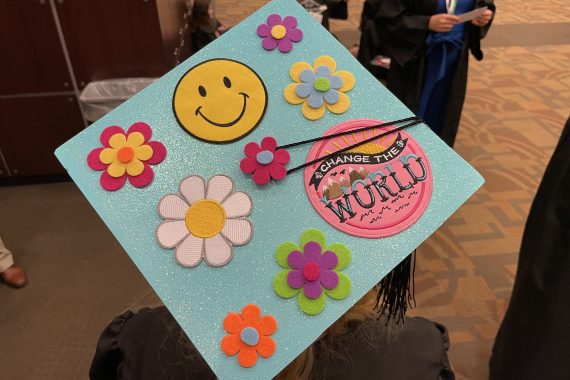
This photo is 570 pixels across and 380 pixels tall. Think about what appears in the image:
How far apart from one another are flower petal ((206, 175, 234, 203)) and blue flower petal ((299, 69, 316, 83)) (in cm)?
17

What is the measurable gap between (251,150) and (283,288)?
170mm

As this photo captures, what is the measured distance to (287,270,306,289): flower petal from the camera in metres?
0.47

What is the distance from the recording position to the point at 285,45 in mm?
569

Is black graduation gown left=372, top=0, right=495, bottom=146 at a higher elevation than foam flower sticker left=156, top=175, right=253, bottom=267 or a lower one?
lower

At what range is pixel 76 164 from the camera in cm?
51

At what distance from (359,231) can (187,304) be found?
21cm

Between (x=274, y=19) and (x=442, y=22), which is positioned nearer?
(x=274, y=19)

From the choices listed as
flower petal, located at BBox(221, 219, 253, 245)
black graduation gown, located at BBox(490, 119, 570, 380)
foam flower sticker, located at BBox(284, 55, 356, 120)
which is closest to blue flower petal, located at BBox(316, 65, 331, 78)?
foam flower sticker, located at BBox(284, 55, 356, 120)

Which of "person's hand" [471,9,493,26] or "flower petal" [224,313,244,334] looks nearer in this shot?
"flower petal" [224,313,244,334]

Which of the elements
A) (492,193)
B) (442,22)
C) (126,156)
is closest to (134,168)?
(126,156)

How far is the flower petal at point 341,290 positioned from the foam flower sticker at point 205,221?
0.37 ft

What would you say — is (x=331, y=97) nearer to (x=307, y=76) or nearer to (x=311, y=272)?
(x=307, y=76)

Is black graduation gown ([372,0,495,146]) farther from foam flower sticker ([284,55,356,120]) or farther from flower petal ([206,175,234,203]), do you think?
flower petal ([206,175,234,203])

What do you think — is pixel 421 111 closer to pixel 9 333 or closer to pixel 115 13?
pixel 115 13
